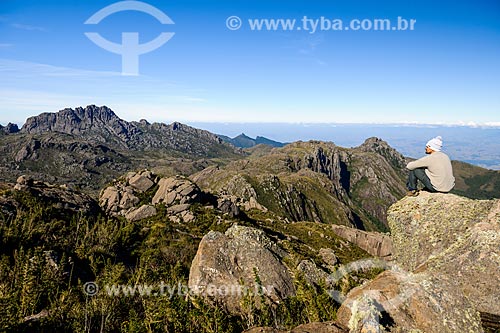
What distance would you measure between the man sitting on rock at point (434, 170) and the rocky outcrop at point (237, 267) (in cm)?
951

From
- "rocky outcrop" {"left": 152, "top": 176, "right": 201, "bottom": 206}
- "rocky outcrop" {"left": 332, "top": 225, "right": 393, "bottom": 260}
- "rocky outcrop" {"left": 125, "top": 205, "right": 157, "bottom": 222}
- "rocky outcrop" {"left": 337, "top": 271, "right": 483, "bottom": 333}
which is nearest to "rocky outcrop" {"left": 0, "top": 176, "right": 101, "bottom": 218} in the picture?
"rocky outcrop" {"left": 125, "top": 205, "right": 157, "bottom": 222}

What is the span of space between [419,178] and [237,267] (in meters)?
11.9

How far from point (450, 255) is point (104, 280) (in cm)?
1309

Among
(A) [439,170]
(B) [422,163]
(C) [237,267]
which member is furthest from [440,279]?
(C) [237,267]

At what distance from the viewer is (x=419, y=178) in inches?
512

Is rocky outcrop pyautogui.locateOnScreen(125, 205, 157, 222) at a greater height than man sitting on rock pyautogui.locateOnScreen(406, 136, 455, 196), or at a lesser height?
lesser

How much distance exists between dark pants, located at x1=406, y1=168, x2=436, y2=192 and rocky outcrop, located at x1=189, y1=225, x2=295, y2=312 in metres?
8.97

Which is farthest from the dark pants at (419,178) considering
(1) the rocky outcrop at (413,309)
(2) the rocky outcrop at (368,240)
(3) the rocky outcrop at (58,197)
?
Answer: (2) the rocky outcrop at (368,240)

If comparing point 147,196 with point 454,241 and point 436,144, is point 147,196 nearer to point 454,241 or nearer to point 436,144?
point 436,144

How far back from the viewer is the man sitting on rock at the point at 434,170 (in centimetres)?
1220

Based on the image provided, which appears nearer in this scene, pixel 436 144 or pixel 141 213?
pixel 436 144

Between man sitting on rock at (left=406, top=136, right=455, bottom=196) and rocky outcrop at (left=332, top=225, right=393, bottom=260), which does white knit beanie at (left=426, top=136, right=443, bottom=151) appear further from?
rocky outcrop at (left=332, top=225, right=393, bottom=260)

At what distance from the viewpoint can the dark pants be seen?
1261 centimetres

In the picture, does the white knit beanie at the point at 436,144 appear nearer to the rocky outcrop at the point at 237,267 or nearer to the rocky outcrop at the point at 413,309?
the rocky outcrop at the point at 413,309
